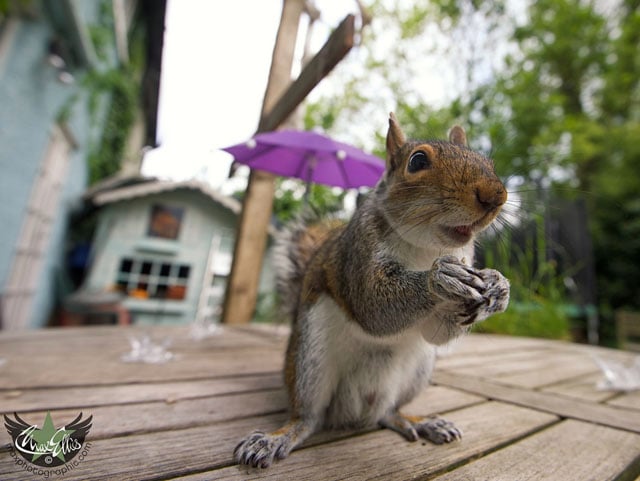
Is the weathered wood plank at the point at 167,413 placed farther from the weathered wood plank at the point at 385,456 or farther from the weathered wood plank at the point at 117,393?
the weathered wood plank at the point at 385,456

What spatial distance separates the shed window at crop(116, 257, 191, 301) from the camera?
4.55m

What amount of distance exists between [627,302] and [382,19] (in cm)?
A: 745

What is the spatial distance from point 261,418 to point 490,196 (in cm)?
74

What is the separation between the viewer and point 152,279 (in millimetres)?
4656

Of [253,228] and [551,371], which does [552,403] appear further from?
[253,228]

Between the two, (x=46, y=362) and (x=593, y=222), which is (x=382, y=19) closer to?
(x=593, y=222)

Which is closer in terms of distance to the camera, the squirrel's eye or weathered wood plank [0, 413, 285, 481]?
weathered wood plank [0, 413, 285, 481]

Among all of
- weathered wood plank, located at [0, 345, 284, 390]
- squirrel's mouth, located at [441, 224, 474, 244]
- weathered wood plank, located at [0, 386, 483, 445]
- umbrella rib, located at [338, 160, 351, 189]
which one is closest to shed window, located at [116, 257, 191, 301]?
weathered wood plank, located at [0, 345, 284, 390]

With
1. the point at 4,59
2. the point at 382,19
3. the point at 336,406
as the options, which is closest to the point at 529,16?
the point at 382,19

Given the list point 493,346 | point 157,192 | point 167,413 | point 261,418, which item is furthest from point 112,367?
point 157,192

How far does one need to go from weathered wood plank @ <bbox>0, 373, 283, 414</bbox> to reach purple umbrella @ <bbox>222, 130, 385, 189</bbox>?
922mm

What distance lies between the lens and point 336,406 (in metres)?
0.85

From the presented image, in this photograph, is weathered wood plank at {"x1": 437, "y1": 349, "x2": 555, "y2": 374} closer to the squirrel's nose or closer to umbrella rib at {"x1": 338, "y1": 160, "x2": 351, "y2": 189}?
umbrella rib at {"x1": 338, "y1": 160, "x2": 351, "y2": 189}

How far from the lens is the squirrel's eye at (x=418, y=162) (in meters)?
0.71
